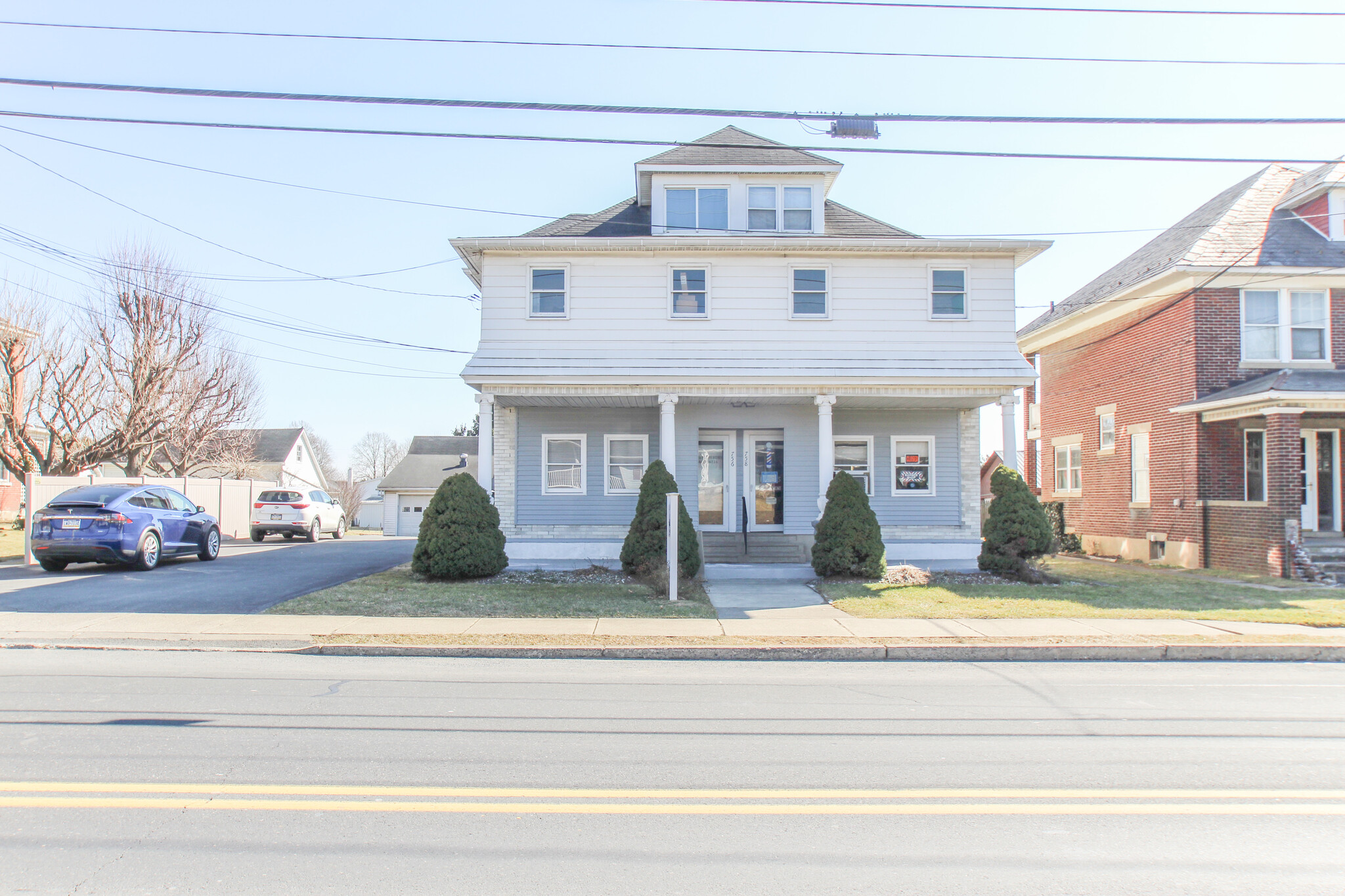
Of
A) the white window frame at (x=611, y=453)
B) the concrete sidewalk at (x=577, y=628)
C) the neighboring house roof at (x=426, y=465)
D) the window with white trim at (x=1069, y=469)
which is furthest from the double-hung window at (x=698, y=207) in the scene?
the neighboring house roof at (x=426, y=465)

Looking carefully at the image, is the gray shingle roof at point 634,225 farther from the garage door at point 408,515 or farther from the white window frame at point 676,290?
the garage door at point 408,515

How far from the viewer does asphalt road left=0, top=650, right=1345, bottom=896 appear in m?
3.83

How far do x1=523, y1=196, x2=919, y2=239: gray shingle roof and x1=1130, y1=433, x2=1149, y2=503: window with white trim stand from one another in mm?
7940

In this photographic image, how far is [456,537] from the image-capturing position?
46.1ft

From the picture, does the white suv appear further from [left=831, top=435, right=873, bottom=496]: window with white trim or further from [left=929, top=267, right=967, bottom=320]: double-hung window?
[left=929, top=267, right=967, bottom=320]: double-hung window

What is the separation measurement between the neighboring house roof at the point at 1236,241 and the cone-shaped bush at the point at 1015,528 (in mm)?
7052

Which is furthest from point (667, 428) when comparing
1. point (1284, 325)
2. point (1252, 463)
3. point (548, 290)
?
point (1284, 325)

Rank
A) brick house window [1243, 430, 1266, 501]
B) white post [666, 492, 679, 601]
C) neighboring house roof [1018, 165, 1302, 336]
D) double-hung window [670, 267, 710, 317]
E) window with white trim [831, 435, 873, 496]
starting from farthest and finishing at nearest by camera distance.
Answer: window with white trim [831, 435, 873, 496], neighboring house roof [1018, 165, 1302, 336], brick house window [1243, 430, 1266, 501], double-hung window [670, 267, 710, 317], white post [666, 492, 679, 601]

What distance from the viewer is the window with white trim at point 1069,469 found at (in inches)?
937

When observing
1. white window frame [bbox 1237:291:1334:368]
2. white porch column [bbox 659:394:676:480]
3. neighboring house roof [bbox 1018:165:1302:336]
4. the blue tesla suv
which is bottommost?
the blue tesla suv

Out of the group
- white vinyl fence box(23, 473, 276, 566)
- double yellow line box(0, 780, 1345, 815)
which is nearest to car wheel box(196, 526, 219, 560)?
white vinyl fence box(23, 473, 276, 566)

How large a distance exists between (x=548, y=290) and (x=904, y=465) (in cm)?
878

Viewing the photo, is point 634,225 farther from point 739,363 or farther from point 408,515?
point 408,515

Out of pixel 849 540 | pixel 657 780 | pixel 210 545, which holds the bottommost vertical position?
pixel 657 780
